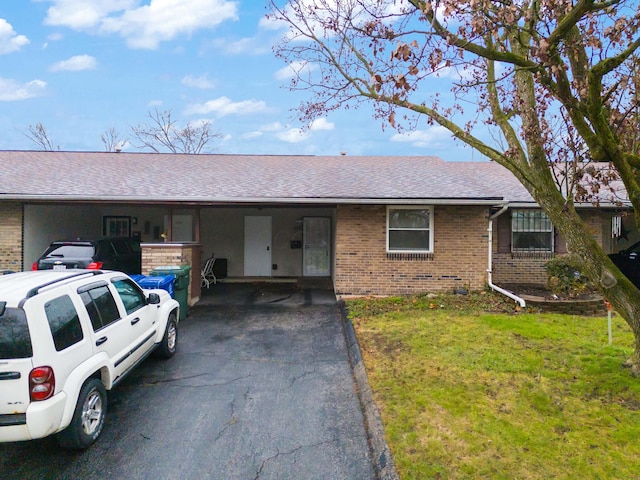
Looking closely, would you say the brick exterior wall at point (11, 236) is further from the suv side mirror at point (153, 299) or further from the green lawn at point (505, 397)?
the green lawn at point (505, 397)

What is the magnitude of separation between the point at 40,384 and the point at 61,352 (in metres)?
0.28

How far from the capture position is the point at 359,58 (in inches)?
241

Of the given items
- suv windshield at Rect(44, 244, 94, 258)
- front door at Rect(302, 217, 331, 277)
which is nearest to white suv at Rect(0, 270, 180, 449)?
suv windshield at Rect(44, 244, 94, 258)

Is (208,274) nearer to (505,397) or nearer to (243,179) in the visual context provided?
(243,179)

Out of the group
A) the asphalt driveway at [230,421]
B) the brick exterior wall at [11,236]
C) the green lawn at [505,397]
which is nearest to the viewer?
the green lawn at [505,397]

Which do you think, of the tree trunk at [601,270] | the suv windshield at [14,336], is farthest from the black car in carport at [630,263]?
the suv windshield at [14,336]

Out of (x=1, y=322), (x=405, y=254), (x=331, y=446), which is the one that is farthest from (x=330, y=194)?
(x=1, y=322)

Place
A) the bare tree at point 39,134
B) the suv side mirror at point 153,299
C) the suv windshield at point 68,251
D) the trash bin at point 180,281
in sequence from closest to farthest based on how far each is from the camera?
1. the suv side mirror at point 153,299
2. the trash bin at point 180,281
3. the suv windshield at point 68,251
4. the bare tree at point 39,134

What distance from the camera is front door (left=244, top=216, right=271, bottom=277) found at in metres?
13.5

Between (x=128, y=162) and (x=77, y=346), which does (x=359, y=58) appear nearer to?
(x=77, y=346)

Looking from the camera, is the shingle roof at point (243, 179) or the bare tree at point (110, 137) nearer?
the shingle roof at point (243, 179)

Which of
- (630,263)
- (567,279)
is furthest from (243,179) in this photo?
(630,263)

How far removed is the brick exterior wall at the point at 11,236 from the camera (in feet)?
33.1

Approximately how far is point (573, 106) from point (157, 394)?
564cm
